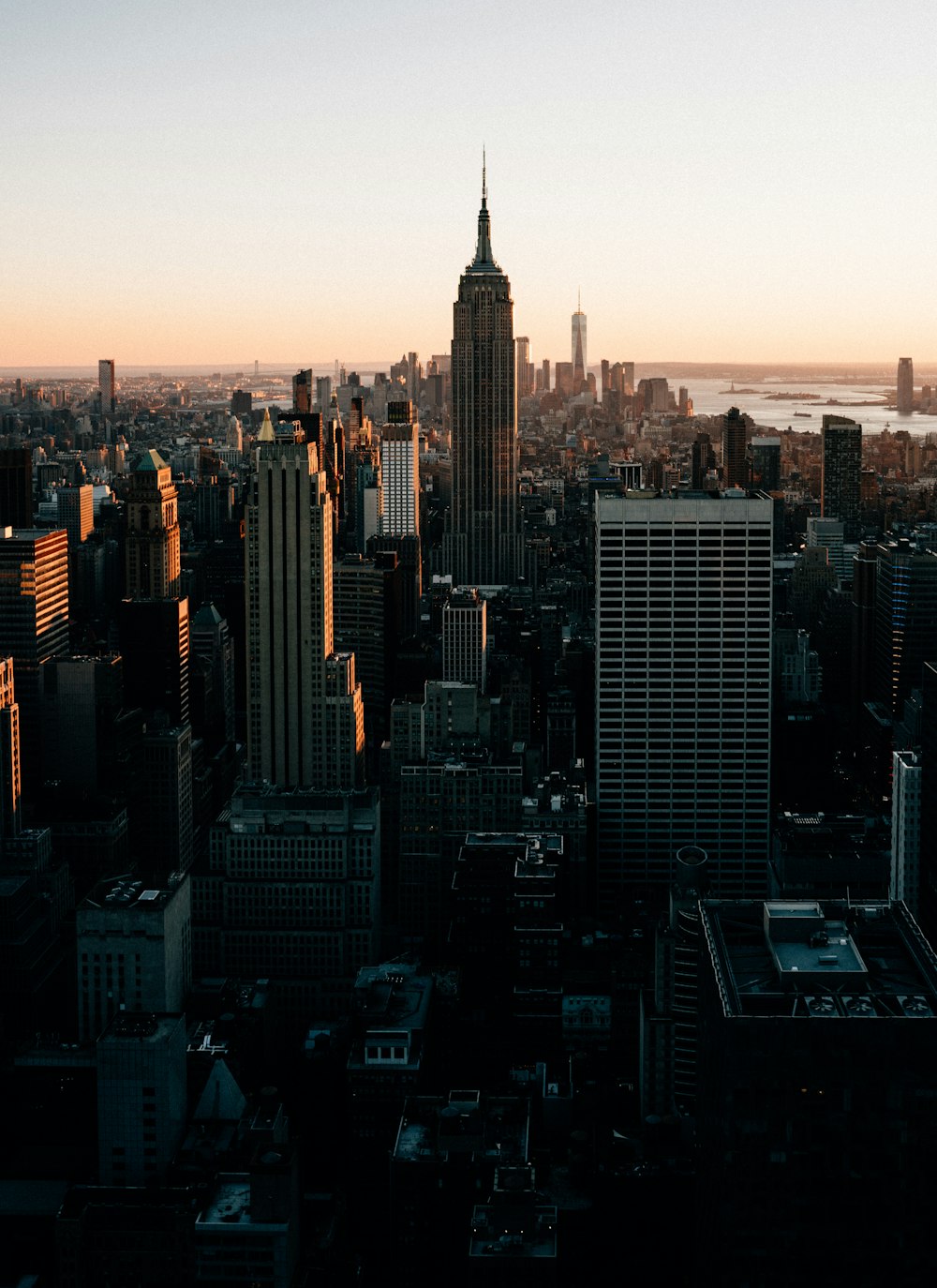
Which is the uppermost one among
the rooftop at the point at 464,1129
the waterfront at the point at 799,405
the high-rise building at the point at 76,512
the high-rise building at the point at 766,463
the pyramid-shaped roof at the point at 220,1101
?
the waterfront at the point at 799,405

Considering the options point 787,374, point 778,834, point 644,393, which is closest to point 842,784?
point 778,834

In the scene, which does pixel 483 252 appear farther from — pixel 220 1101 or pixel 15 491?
pixel 220 1101

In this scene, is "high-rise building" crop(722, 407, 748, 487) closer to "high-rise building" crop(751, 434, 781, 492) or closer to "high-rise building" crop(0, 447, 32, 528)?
"high-rise building" crop(751, 434, 781, 492)

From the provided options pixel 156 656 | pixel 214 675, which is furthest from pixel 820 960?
pixel 214 675

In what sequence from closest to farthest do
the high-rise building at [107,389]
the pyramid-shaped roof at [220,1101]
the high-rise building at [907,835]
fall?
the pyramid-shaped roof at [220,1101] < the high-rise building at [907,835] < the high-rise building at [107,389]

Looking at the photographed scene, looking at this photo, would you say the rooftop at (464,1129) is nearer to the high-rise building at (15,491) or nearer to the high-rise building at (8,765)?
the high-rise building at (8,765)

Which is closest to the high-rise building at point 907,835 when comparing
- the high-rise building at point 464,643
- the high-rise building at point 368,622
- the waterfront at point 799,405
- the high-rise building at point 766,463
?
the high-rise building at point 464,643
